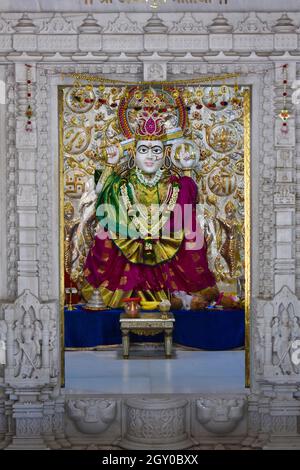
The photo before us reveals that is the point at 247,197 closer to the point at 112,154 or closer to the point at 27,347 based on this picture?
the point at 112,154

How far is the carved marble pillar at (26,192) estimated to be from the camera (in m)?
8.23

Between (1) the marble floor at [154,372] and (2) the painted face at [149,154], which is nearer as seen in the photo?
(1) the marble floor at [154,372]

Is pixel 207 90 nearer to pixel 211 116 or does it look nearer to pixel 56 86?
pixel 211 116

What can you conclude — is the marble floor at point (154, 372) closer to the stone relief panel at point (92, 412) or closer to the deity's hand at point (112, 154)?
the stone relief panel at point (92, 412)

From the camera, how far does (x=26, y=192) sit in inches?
326

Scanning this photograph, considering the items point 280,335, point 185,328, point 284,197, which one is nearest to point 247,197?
point 284,197

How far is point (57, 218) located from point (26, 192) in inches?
15.4

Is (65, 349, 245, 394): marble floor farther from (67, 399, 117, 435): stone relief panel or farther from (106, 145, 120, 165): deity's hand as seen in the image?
(106, 145, 120, 165): deity's hand

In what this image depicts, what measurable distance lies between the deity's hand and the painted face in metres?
0.23

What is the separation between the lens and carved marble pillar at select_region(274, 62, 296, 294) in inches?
325

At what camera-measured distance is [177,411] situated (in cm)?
833

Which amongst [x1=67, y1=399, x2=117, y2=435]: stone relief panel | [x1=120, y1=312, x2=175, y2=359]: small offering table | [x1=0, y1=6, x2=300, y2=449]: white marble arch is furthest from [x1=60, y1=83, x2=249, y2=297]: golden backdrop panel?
[x1=67, y1=399, x2=117, y2=435]: stone relief panel

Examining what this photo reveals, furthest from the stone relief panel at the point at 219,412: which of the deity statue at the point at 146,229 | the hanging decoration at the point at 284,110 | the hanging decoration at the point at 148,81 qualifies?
the hanging decoration at the point at 148,81

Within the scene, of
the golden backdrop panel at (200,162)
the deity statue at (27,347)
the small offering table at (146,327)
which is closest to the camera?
the deity statue at (27,347)
